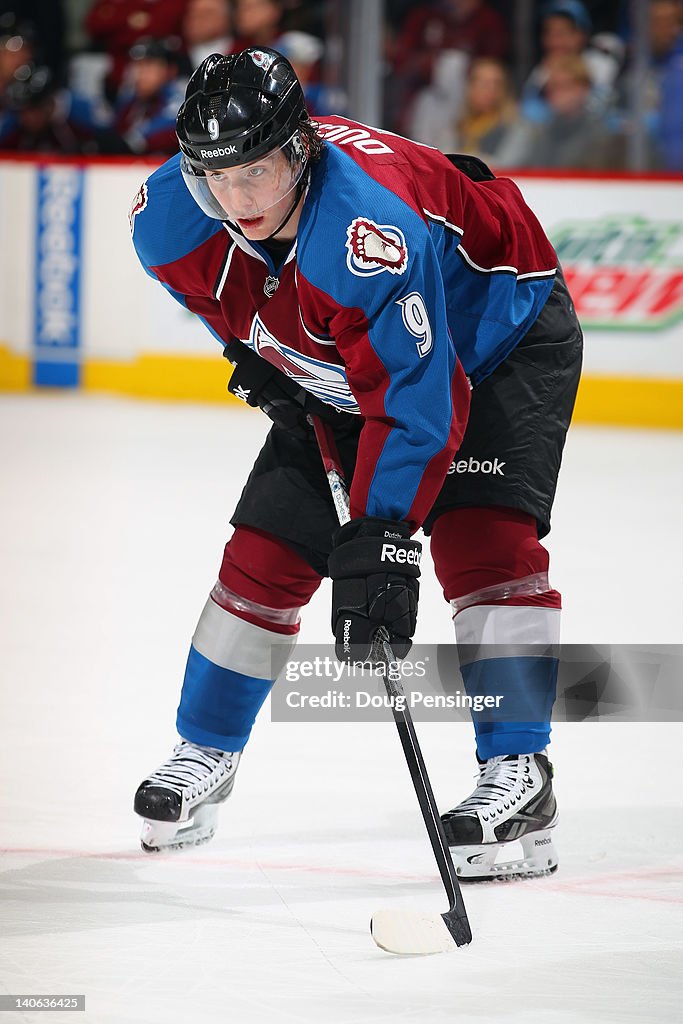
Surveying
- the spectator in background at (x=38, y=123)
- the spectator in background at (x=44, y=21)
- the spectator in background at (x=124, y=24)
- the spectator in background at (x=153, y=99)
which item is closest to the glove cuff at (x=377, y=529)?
the spectator in background at (x=153, y=99)

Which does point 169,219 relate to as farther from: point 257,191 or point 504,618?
point 504,618

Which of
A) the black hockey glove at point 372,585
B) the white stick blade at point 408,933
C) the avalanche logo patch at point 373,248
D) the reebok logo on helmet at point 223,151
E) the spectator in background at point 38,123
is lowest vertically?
the spectator in background at point 38,123

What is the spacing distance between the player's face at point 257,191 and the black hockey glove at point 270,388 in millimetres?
347

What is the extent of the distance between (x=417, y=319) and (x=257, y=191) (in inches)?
10.3

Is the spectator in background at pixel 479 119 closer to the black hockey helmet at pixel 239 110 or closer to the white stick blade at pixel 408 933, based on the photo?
the black hockey helmet at pixel 239 110

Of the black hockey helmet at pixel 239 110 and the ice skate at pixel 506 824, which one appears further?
the ice skate at pixel 506 824

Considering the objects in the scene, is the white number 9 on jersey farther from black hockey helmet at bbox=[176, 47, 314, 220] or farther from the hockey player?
black hockey helmet at bbox=[176, 47, 314, 220]

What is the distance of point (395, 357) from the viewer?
5.99ft

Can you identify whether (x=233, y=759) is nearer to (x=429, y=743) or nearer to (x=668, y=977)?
(x=429, y=743)

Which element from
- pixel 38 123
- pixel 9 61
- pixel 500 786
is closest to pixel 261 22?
pixel 38 123

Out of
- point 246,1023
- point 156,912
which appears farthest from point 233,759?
point 246,1023

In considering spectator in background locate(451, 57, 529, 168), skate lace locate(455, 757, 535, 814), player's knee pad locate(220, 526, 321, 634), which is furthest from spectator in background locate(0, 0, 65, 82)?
skate lace locate(455, 757, 535, 814)

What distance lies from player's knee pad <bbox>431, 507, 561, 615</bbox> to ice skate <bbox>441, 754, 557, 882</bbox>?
0.24 m

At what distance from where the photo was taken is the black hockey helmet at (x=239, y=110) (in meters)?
1.85
